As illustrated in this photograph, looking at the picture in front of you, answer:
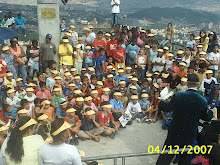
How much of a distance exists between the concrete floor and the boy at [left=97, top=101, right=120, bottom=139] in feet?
0.56

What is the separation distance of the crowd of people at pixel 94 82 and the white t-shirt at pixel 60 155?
1.97 meters

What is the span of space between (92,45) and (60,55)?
1757 mm

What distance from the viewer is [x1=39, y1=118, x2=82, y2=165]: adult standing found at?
365cm

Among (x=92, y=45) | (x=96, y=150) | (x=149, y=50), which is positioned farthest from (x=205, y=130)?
(x=92, y=45)

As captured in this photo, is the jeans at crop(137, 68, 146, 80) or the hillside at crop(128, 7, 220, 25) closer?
the jeans at crop(137, 68, 146, 80)

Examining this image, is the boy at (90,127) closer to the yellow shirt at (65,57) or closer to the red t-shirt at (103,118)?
the red t-shirt at (103,118)

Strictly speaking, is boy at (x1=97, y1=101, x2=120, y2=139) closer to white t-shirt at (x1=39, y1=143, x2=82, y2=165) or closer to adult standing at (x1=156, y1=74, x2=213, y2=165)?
adult standing at (x1=156, y1=74, x2=213, y2=165)

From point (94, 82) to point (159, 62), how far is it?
2792 millimetres

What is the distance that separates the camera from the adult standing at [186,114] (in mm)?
4832

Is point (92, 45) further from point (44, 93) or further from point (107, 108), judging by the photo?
point (107, 108)

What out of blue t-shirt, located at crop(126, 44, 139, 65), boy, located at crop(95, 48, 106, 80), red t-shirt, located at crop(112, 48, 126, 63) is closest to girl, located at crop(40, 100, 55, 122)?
boy, located at crop(95, 48, 106, 80)

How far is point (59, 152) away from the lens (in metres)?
3.65
